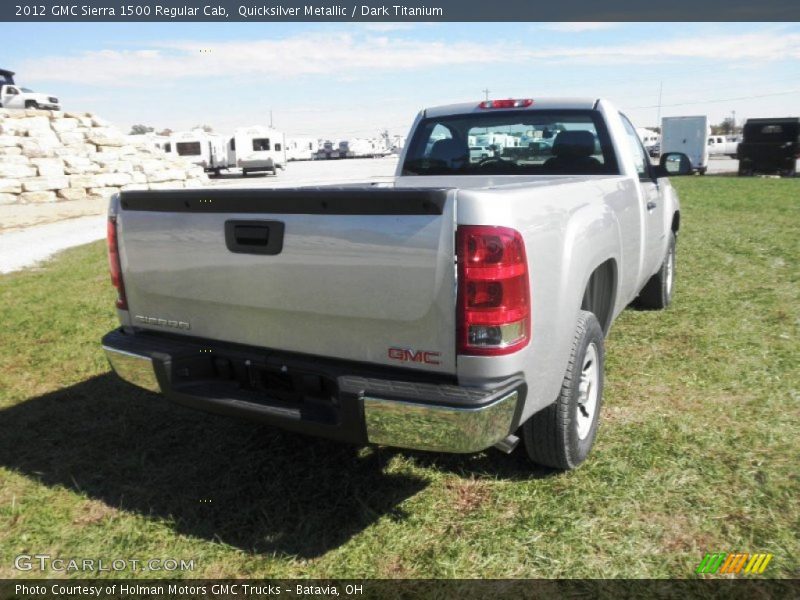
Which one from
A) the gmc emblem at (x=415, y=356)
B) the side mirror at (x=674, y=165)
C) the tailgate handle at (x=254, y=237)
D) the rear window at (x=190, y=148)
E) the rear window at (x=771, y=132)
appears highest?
the rear window at (x=771, y=132)

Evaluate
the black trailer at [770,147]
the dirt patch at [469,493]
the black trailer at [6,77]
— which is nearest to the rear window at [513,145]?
the dirt patch at [469,493]

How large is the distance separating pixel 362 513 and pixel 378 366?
0.85 meters

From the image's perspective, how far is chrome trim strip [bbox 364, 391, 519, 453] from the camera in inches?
92.2

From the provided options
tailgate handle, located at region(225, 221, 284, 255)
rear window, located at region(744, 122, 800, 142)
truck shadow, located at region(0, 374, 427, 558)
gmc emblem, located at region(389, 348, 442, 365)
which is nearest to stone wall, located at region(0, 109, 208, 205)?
truck shadow, located at region(0, 374, 427, 558)

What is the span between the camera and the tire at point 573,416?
295 cm

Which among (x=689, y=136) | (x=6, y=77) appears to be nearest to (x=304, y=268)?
(x=689, y=136)

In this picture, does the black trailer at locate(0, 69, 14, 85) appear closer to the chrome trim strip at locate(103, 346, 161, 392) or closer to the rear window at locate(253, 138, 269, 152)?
the rear window at locate(253, 138, 269, 152)

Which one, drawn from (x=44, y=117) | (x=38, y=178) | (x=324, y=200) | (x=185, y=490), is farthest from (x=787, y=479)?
(x=44, y=117)

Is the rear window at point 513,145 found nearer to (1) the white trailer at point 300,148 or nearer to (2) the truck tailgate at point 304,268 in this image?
(2) the truck tailgate at point 304,268

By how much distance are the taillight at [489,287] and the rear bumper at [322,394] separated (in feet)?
0.57

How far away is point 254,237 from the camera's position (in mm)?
2693

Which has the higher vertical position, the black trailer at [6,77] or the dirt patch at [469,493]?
the black trailer at [6,77]

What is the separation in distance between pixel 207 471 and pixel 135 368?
28.9 inches

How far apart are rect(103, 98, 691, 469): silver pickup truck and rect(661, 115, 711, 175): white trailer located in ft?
105
